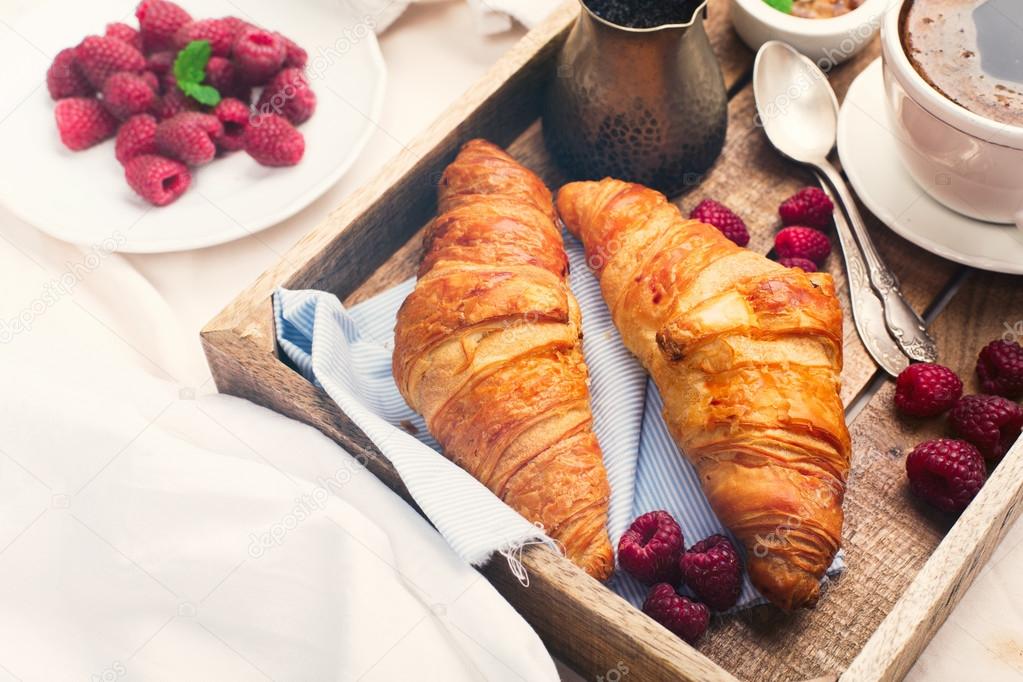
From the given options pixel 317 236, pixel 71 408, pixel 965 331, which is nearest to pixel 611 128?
pixel 317 236

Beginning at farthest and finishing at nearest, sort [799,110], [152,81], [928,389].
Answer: [152,81]
[799,110]
[928,389]

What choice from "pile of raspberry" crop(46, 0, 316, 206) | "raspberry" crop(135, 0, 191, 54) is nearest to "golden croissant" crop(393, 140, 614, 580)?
"pile of raspberry" crop(46, 0, 316, 206)

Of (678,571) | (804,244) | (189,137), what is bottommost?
(678,571)

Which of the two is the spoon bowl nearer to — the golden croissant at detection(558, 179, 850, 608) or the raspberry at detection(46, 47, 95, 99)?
the golden croissant at detection(558, 179, 850, 608)

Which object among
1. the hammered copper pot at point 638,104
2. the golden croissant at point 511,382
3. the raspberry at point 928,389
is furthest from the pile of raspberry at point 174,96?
the raspberry at point 928,389

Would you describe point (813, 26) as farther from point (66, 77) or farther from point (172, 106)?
point (66, 77)

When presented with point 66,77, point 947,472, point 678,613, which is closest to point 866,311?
point 947,472
